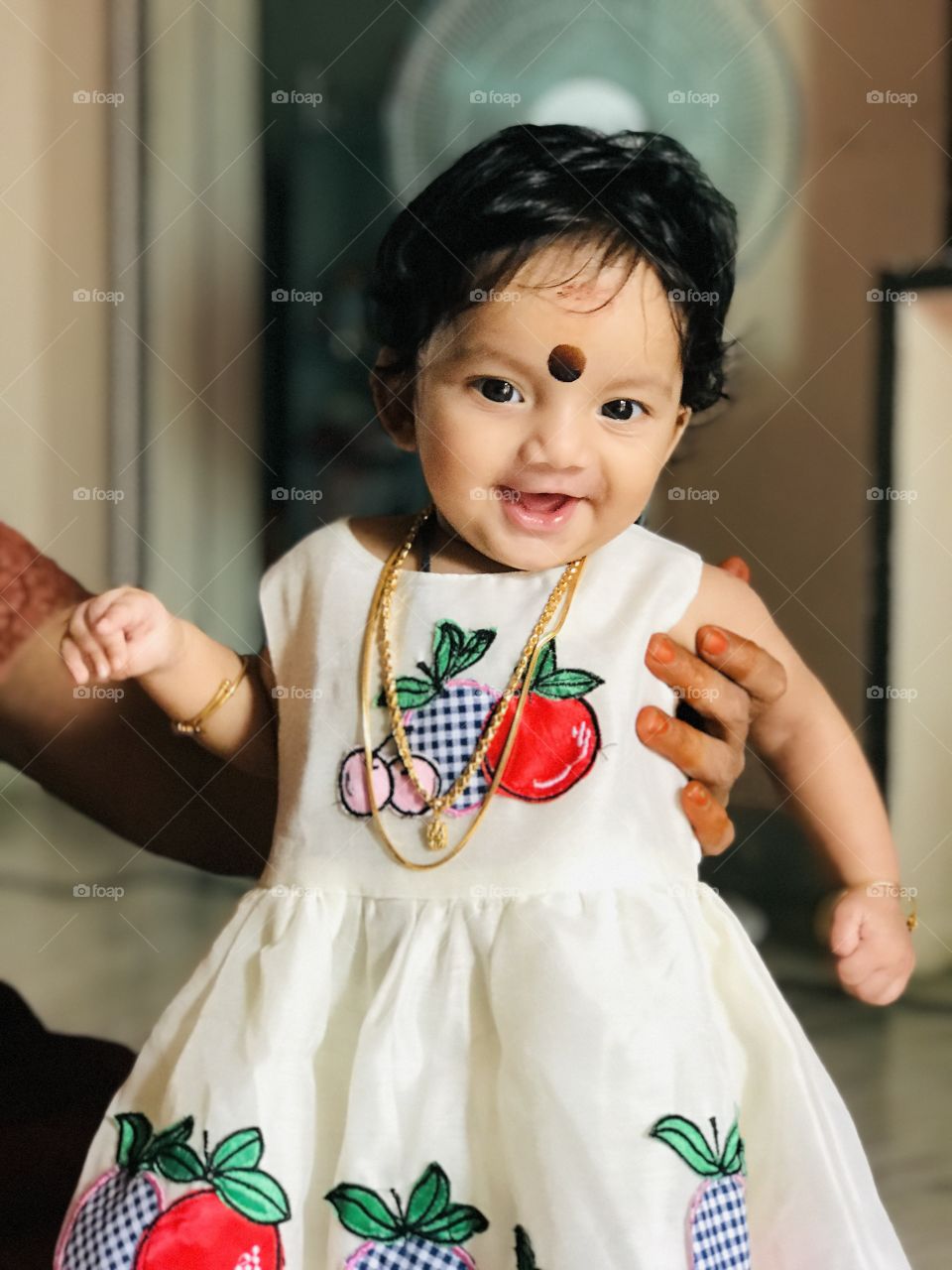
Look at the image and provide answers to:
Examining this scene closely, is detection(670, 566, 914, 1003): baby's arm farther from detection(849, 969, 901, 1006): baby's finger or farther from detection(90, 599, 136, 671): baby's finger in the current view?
detection(90, 599, 136, 671): baby's finger

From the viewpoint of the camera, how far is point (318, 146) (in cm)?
131

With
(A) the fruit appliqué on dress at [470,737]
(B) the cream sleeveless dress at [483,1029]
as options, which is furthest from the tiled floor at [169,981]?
(A) the fruit appliqué on dress at [470,737]

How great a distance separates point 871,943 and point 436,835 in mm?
255

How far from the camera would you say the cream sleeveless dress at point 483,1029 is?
589 millimetres

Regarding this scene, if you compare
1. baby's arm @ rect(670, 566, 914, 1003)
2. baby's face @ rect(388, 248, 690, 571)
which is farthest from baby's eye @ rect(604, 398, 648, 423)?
baby's arm @ rect(670, 566, 914, 1003)

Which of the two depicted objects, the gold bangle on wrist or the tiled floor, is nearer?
the gold bangle on wrist

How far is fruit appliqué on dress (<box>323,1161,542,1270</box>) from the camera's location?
593 mm

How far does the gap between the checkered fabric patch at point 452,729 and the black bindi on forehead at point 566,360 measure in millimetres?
162

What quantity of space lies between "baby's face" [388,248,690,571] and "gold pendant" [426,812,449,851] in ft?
0.45

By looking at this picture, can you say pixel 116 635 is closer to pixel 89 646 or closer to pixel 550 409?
pixel 89 646

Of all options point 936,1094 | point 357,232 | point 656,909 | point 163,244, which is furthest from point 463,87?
point 936,1094

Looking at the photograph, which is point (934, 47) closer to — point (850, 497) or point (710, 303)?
point (850, 497)

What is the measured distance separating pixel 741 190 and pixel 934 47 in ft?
0.73

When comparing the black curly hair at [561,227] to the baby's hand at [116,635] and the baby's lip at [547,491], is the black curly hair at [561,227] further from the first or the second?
the baby's hand at [116,635]
